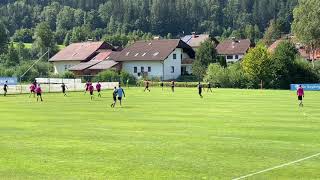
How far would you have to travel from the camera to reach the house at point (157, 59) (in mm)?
111938

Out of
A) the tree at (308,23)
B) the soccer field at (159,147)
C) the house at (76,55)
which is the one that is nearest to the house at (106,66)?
the house at (76,55)

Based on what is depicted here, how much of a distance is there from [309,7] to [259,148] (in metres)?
88.2

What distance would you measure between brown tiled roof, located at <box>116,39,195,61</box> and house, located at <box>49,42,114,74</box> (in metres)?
10.4

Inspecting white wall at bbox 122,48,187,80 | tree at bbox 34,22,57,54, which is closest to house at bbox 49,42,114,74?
white wall at bbox 122,48,187,80

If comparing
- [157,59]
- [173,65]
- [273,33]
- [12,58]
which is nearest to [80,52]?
[12,58]

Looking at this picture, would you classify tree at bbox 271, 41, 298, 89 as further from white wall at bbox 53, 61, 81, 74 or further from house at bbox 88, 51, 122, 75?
white wall at bbox 53, 61, 81, 74

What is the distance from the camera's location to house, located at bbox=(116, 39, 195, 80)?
111938 millimetres

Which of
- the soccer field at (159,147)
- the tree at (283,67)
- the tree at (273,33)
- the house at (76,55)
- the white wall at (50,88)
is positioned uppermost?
the tree at (273,33)

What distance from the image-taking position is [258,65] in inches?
3442

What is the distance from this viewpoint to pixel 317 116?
33.9 metres

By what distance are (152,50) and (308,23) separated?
32804 mm

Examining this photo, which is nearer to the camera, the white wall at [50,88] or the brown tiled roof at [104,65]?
the white wall at [50,88]

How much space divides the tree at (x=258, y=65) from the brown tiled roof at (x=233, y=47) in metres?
51.9

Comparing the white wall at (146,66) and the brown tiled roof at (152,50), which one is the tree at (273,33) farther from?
the white wall at (146,66)
